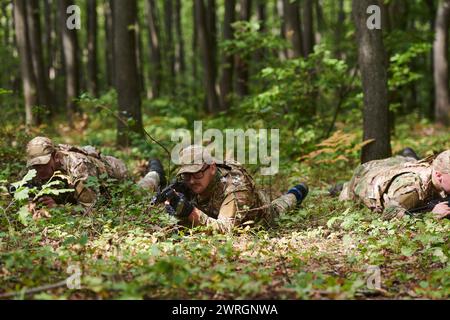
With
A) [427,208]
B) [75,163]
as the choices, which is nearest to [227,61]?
[75,163]

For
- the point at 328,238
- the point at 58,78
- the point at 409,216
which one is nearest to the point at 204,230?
the point at 328,238

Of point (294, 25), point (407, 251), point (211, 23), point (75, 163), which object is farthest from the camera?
point (211, 23)

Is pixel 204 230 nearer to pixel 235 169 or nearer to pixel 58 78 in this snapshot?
pixel 235 169

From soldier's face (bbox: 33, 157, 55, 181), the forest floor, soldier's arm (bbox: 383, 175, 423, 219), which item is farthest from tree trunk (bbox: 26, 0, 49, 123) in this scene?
soldier's arm (bbox: 383, 175, 423, 219)

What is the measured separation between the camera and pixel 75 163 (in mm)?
6812

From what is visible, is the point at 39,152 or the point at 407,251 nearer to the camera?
the point at 407,251

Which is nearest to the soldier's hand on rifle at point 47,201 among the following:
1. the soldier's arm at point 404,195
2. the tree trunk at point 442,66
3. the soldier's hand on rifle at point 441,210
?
the soldier's arm at point 404,195

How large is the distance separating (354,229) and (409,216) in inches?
23.4

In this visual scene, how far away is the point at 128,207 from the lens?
6168 millimetres

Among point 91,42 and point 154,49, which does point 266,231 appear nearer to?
point 91,42

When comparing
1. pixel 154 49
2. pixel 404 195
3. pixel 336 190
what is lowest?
pixel 336 190

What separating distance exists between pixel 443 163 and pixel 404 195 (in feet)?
1.89

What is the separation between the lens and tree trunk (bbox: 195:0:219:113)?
16.1 m

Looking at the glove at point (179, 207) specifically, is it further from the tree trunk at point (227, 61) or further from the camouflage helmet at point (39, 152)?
the tree trunk at point (227, 61)
